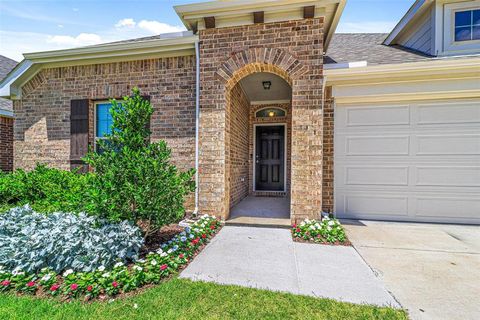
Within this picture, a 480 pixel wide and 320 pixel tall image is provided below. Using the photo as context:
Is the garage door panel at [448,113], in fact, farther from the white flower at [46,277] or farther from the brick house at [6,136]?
the brick house at [6,136]

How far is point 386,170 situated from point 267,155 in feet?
11.0

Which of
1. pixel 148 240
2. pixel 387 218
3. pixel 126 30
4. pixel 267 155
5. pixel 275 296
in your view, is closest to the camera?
pixel 275 296

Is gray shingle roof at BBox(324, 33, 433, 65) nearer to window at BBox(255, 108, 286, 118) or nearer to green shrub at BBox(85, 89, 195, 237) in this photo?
window at BBox(255, 108, 286, 118)

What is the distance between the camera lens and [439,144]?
4359 mm

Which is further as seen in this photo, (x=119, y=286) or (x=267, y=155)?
(x=267, y=155)

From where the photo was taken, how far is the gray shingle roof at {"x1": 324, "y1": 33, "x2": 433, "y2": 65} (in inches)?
184

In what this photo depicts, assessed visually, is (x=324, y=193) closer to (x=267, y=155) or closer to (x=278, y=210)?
(x=278, y=210)

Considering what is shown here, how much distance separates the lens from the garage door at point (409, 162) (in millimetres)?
4273

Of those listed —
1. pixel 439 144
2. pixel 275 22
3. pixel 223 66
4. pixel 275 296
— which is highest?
pixel 275 22

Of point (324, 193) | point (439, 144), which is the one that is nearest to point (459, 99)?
point (439, 144)

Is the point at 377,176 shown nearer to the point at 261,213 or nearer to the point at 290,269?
the point at 261,213

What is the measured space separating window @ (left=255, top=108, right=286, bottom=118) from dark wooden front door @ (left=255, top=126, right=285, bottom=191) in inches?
A: 14.8

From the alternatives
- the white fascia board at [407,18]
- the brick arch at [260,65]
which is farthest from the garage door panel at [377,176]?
the white fascia board at [407,18]

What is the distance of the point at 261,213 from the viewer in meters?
4.68
